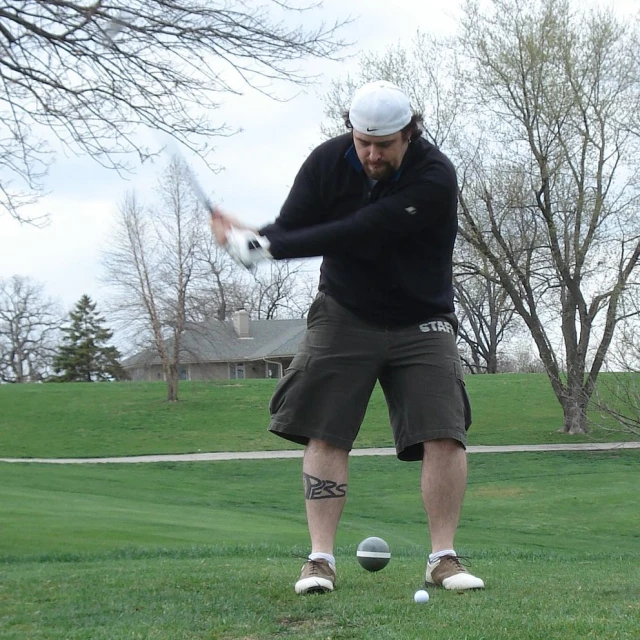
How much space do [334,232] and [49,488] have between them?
57.9ft

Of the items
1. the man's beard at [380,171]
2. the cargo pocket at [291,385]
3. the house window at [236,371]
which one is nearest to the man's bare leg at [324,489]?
the cargo pocket at [291,385]

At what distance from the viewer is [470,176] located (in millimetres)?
30484

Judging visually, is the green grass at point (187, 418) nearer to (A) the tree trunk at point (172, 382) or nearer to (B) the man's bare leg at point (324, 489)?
(A) the tree trunk at point (172, 382)

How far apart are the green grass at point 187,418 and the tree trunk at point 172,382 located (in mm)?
425

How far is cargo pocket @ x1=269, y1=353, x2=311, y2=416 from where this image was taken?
4371mm

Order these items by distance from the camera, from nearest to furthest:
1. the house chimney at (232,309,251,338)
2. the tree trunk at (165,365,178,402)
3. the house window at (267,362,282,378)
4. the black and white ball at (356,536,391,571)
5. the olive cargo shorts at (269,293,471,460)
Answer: the olive cargo shorts at (269,293,471,460) → the black and white ball at (356,536,391,571) → the tree trunk at (165,365,178,402) → the house chimney at (232,309,251,338) → the house window at (267,362,282,378)

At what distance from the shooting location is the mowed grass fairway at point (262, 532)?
11.1ft

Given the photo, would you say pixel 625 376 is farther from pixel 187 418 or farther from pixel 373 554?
pixel 187 418

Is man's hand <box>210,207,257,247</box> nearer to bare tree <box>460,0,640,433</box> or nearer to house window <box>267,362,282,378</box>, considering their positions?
bare tree <box>460,0,640,433</box>

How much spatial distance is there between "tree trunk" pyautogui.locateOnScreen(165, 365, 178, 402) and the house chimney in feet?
62.1

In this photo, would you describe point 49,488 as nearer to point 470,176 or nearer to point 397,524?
point 397,524

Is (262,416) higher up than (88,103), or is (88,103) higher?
(88,103)

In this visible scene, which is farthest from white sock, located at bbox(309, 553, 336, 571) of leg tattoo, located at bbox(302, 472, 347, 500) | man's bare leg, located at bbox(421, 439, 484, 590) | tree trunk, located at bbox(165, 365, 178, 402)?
tree trunk, located at bbox(165, 365, 178, 402)

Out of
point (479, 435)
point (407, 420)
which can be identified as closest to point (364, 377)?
point (407, 420)
